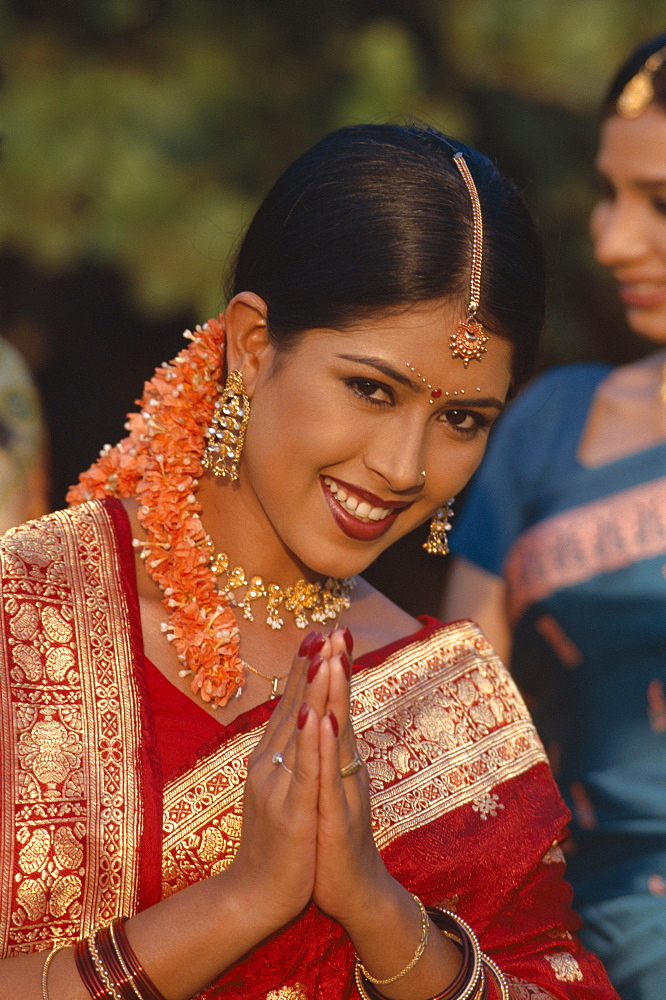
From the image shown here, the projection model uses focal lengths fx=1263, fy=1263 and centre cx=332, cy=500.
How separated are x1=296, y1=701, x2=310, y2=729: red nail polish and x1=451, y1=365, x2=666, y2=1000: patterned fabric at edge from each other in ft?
5.21

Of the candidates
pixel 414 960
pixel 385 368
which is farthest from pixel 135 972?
pixel 385 368

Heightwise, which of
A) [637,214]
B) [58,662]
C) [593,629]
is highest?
[637,214]

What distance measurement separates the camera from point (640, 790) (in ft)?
11.1

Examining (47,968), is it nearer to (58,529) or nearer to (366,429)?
(58,529)

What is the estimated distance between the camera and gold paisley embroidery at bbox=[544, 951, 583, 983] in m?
2.48

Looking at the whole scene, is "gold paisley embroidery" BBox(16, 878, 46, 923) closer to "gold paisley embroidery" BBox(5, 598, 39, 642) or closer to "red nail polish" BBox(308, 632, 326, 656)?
"gold paisley embroidery" BBox(5, 598, 39, 642)

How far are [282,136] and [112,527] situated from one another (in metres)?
3.75

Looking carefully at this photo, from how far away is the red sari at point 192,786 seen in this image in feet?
7.13

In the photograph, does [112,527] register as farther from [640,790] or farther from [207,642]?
[640,790]

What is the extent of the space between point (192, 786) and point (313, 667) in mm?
431

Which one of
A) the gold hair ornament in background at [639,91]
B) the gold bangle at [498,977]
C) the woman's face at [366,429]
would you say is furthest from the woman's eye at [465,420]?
the gold hair ornament in background at [639,91]

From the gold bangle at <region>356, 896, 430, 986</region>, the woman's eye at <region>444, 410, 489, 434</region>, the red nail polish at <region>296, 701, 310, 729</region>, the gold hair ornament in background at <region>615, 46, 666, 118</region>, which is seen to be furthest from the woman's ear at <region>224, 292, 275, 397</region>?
the gold hair ornament in background at <region>615, 46, 666, 118</region>

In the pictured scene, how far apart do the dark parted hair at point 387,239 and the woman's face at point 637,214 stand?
131cm

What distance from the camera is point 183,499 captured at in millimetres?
2541
